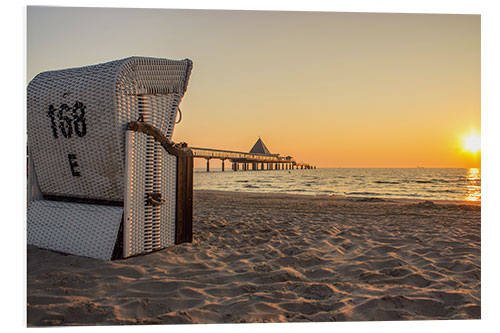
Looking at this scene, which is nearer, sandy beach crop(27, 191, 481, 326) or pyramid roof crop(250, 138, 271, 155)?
sandy beach crop(27, 191, 481, 326)

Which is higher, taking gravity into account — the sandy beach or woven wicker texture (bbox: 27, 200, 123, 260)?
woven wicker texture (bbox: 27, 200, 123, 260)

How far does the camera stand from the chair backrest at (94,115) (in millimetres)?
3061

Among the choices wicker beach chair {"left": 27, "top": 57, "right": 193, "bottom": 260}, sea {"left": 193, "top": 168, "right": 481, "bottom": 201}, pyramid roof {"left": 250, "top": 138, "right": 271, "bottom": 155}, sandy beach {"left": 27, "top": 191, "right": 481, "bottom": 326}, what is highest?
pyramid roof {"left": 250, "top": 138, "right": 271, "bottom": 155}

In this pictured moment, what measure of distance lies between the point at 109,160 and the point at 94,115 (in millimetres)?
413

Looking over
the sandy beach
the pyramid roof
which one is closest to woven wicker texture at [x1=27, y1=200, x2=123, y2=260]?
the sandy beach

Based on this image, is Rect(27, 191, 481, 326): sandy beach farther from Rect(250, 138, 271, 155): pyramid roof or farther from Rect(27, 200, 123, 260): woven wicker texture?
Rect(250, 138, 271, 155): pyramid roof

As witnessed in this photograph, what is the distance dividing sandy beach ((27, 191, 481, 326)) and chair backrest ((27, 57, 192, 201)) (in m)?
0.74

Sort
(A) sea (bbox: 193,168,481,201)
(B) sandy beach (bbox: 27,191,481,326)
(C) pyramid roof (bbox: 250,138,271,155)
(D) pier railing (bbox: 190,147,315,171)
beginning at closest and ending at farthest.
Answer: (B) sandy beach (bbox: 27,191,481,326)
(A) sea (bbox: 193,168,481,201)
(D) pier railing (bbox: 190,147,315,171)
(C) pyramid roof (bbox: 250,138,271,155)

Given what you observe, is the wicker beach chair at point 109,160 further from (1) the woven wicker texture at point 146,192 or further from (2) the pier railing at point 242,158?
(2) the pier railing at point 242,158

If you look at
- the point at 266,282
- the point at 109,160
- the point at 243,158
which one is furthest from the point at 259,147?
the point at 266,282

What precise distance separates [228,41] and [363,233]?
3.18 meters

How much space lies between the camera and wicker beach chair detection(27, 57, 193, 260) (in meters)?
3.09

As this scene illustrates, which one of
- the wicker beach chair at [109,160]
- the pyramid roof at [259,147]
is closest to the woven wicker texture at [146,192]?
the wicker beach chair at [109,160]

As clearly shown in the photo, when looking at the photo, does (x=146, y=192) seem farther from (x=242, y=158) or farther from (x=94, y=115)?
(x=242, y=158)
